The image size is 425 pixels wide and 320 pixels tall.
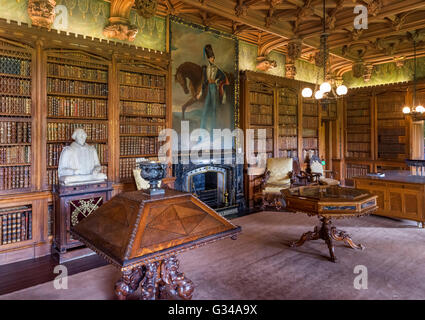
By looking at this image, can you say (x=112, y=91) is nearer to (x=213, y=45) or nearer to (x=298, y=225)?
(x=213, y=45)

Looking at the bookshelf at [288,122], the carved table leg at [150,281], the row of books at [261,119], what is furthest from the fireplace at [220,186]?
the carved table leg at [150,281]

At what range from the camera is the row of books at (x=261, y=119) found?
6.98 m

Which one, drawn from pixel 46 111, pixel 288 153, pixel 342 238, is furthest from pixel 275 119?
pixel 46 111

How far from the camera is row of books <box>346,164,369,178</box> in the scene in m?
9.24

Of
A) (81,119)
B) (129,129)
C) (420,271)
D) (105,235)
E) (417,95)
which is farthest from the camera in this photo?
(417,95)

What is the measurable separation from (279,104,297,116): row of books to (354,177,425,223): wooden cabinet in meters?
2.79

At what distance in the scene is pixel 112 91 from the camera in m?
4.67

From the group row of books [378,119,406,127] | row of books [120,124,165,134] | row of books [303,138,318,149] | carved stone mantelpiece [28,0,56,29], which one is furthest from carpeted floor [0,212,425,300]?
row of books [378,119,406,127]

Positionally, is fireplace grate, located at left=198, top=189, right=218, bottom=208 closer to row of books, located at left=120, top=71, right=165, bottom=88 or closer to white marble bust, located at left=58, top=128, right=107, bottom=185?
row of books, located at left=120, top=71, right=165, bottom=88

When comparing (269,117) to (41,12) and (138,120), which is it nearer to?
(138,120)

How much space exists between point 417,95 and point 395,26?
2.86 m

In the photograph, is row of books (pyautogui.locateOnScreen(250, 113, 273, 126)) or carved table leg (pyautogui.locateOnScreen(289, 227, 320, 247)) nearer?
carved table leg (pyautogui.locateOnScreen(289, 227, 320, 247))
